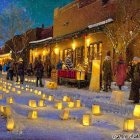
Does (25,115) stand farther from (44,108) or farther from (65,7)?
(65,7)

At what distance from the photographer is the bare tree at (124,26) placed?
26.8 metres

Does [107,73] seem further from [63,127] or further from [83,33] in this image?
[83,33]

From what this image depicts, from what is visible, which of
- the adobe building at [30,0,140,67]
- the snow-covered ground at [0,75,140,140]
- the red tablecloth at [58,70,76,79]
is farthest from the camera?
the adobe building at [30,0,140,67]

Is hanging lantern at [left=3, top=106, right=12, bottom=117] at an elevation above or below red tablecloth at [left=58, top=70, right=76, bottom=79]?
below

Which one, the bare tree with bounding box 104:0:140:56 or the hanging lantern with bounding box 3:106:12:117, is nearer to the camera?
the hanging lantern with bounding box 3:106:12:117

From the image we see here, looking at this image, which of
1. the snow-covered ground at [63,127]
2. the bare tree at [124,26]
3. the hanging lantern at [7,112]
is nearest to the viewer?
the snow-covered ground at [63,127]

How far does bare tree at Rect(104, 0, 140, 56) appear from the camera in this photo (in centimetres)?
2675

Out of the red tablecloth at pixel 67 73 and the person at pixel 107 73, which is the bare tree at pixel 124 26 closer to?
the red tablecloth at pixel 67 73

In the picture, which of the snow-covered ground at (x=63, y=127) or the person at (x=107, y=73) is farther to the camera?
the person at (x=107, y=73)

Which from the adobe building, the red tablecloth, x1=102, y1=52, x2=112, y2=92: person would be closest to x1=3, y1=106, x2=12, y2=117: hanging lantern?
x1=102, y1=52, x2=112, y2=92: person

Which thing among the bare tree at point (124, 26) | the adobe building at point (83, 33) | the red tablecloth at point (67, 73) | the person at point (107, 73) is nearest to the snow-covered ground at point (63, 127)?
the person at point (107, 73)

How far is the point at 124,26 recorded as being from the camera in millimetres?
27250

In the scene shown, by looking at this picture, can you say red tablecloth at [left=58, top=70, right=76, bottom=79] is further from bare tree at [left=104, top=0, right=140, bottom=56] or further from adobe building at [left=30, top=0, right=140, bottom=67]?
adobe building at [left=30, top=0, right=140, bottom=67]

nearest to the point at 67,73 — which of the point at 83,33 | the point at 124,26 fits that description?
the point at 124,26
